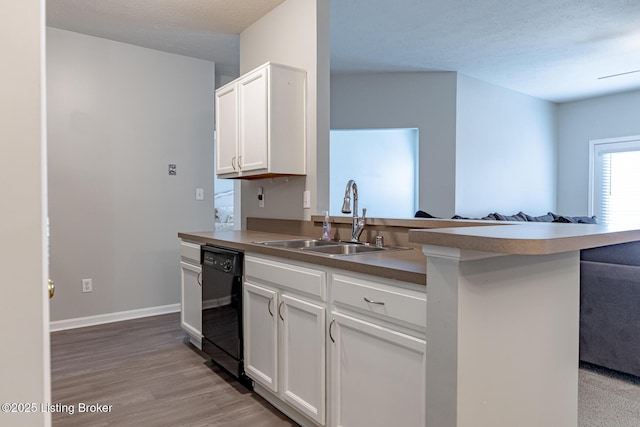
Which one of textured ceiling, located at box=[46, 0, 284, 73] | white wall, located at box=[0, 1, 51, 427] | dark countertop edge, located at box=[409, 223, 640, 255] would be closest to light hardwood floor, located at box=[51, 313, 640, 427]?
dark countertop edge, located at box=[409, 223, 640, 255]

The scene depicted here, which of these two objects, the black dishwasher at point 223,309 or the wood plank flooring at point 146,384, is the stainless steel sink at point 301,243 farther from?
the wood plank flooring at point 146,384

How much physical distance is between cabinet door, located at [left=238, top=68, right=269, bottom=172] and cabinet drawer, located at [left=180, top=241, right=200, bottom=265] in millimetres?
665

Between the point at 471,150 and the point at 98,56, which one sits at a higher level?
the point at 98,56

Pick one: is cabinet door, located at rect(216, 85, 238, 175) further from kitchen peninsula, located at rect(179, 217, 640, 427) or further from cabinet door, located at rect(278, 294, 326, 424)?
kitchen peninsula, located at rect(179, 217, 640, 427)

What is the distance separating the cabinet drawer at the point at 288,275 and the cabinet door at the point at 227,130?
118 centimetres

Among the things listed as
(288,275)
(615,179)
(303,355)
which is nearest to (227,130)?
(288,275)

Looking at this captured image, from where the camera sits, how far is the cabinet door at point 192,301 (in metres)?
2.93

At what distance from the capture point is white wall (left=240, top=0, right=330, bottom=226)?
113 inches

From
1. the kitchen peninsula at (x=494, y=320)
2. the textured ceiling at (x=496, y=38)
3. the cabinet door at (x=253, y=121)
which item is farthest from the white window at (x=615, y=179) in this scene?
the kitchen peninsula at (x=494, y=320)

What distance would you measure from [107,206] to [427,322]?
342cm

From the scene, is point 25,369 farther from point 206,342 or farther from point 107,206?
point 107,206

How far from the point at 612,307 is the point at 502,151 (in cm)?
336

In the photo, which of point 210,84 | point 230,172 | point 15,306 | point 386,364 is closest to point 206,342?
point 230,172

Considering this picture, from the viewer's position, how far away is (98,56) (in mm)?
3768
